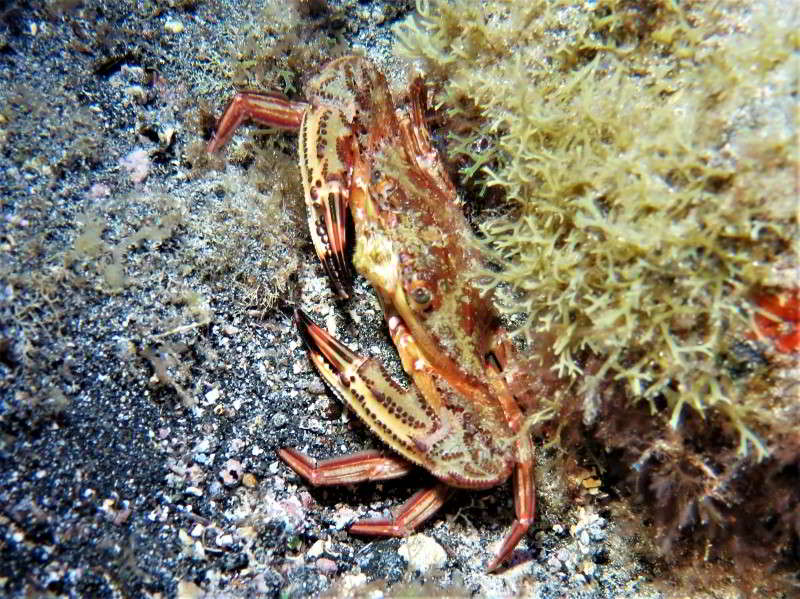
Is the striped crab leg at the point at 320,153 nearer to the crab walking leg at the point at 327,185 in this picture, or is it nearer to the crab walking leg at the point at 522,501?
the crab walking leg at the point at 327,185

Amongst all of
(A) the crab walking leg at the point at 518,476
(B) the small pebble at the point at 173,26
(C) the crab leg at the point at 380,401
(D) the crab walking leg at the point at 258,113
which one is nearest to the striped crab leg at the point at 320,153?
(D) the crab walking leg at the point at 258,113

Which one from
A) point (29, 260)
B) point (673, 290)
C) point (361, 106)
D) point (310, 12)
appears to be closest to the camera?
point (673, 290)

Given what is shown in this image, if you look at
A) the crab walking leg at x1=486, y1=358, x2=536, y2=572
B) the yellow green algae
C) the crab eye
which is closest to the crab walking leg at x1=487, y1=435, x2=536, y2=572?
the crab walking leg at x1=486, y1=358, x2=536, y2=572

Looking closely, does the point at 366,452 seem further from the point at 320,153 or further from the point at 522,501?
the point at 320,153

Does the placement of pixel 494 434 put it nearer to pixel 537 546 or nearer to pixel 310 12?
pixel 537 546

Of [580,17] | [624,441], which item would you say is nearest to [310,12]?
[580,17]

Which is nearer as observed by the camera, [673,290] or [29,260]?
[673,290]

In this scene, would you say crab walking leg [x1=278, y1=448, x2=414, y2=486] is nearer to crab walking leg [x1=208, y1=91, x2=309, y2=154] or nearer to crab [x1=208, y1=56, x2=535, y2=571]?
crab [x1=208, y1=56, x2=535, y2=571]
